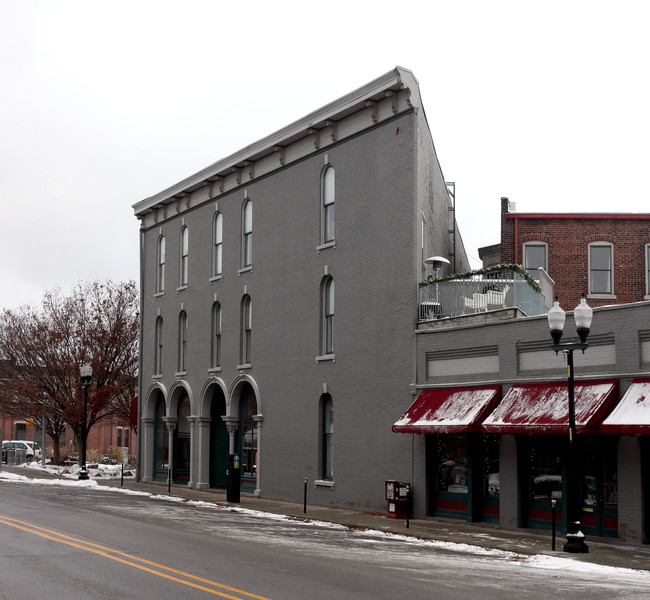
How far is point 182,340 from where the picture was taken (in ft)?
120

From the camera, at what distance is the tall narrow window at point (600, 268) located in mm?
33969

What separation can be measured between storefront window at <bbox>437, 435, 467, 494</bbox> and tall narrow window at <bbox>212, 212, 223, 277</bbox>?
1445 centimetres

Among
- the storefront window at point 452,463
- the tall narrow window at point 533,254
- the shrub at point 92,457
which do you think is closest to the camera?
the storefront window at point 452,463

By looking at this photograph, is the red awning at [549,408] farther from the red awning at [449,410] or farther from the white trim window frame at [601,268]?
the white trim window frame at [601,268]

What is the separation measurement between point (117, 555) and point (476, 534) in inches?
350

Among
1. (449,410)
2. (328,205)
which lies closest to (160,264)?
(328,205)

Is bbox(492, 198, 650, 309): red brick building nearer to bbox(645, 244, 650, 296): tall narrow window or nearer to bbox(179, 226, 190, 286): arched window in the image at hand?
bbox(645, 244, 650, 296): tall narrow window

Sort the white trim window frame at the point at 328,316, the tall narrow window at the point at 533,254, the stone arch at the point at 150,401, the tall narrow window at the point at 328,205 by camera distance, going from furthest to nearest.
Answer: the stone arch at the point at 150,401, the tall narrow window at the point at 533,254, the tall narrow window at the point at 328,205, the white trim window frame at the point at 328,316

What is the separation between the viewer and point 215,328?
34000 millimetres

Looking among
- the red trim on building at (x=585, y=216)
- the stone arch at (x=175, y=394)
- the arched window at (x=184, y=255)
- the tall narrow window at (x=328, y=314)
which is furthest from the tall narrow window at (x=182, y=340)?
the red trim on building at (x=585, y=216)

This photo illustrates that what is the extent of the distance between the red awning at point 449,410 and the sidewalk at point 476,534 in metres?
2.38

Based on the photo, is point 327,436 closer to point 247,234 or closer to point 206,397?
point 206,397

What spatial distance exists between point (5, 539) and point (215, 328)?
18.6 m

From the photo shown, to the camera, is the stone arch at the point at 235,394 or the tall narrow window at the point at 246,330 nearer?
the stone arch at the point at 235,394
